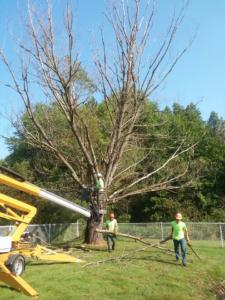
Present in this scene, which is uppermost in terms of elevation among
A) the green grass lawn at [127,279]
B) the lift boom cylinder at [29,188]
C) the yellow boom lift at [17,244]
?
the lift boom cylinder at [29,188]

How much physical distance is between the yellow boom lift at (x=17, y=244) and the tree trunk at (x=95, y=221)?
15.2 ft

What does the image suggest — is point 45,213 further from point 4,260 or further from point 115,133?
point 4,260

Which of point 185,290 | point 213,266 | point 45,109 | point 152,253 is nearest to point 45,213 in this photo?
point 45,109

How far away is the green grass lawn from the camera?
12.1 metres

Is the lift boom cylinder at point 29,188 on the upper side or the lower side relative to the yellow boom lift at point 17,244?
upper

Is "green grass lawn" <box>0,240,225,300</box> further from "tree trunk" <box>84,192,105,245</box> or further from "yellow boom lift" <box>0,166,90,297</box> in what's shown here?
"tree trunk" <box>84,192,105,245</box>

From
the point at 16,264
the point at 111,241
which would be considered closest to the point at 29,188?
the point at 16,264

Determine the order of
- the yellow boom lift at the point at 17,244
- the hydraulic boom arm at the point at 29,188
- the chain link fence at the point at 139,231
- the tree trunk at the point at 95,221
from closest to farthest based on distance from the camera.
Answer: the yellow boom lift at the point at 17,244
the hydraulic boom arm at the point at 29,188
the tree trunk at the point at 95,221
the chain link fence at the point at 139,231

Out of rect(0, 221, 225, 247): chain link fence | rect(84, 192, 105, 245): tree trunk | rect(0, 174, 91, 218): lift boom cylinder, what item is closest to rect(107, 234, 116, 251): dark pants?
rect(84, 192, 105, 245): tree trunk

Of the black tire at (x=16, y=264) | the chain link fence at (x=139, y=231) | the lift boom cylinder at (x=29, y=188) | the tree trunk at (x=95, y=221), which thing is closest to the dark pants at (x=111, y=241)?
the tree trunk at (x=95, y=221)

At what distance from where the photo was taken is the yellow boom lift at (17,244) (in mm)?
11914

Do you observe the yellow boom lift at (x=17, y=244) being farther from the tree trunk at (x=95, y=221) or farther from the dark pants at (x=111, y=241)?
the tree trunk at (x=95, y=221)

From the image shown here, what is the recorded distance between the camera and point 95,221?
19891mm

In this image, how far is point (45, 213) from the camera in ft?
104
